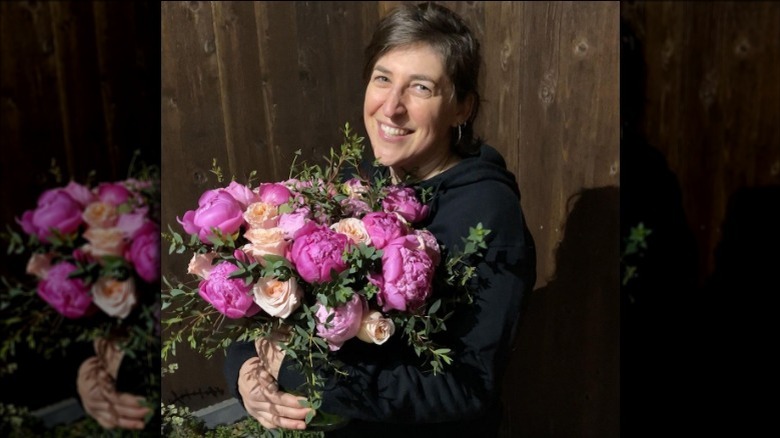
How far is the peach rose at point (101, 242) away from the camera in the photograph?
0.77 metres

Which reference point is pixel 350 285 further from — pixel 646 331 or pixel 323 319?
pixel 646 331

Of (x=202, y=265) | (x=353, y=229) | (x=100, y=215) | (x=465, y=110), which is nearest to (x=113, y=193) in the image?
(x=100, y=215)

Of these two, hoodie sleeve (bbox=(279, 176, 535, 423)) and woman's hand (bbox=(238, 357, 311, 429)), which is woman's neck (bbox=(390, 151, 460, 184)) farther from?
woman's hand (bbox=(238, 357, 311, 429))

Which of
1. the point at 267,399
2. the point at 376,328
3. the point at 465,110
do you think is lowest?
the point at 267,399

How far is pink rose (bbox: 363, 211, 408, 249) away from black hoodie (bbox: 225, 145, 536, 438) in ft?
0.30

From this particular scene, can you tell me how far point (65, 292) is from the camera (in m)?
0.76

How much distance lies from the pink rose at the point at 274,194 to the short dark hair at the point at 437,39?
8.8 inches

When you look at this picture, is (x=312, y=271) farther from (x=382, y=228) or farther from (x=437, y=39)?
(x=437, y=39)

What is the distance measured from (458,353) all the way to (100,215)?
44 centimetres

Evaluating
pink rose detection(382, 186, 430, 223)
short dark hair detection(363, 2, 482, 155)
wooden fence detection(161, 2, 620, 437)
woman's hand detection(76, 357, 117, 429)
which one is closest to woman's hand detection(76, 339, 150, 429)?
woman's hand detection(76, 357, 117, 429)

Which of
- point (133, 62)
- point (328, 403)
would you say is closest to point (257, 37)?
point (133, 62)

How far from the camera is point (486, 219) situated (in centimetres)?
95

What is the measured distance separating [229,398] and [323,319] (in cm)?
20

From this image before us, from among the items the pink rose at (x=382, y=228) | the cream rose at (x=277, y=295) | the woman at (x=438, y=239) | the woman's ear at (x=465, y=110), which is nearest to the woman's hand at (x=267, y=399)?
the woman at (x=438, y=239)
